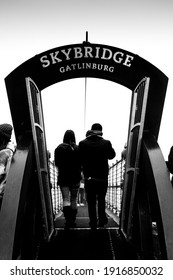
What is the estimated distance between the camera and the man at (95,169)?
424 cm

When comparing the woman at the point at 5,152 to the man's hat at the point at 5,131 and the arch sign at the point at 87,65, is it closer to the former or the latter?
the man's hat at the point at 5,131

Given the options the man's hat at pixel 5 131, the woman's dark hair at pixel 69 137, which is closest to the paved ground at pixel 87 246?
the woman's dark hair at pixel 69 137

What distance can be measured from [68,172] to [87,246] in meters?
1.09

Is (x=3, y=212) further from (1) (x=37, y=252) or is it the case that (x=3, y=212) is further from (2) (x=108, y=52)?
(2) (x=108, y=52)

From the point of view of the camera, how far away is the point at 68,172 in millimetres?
4531

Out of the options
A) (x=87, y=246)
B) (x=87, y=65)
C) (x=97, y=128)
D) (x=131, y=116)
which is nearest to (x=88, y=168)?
(x=97, y=128)

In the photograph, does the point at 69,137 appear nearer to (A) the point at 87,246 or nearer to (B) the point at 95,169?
(B) the point at 95,169

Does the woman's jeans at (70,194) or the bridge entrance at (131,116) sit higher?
the bridge entrance at (131,116)

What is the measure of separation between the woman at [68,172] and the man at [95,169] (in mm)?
239

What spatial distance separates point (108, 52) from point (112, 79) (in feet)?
1.16

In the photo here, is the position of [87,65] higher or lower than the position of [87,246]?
higher

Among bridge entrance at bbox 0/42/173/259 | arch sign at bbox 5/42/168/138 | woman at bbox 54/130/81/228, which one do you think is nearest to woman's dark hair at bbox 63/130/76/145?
woman at bbox 54/130/81/228
